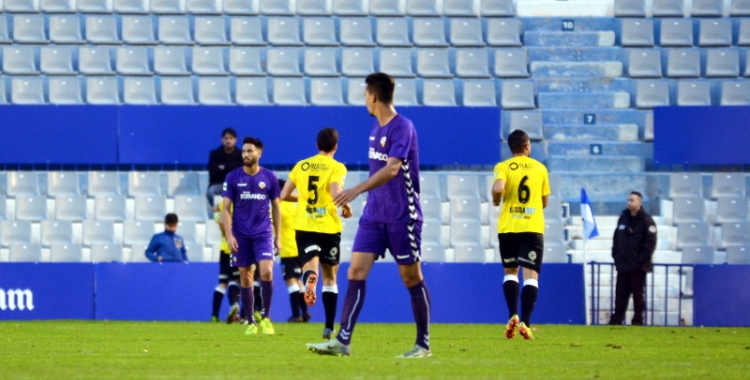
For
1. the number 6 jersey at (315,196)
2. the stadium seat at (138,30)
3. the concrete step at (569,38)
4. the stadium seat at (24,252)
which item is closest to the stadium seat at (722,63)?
the concrete step at (569,38)

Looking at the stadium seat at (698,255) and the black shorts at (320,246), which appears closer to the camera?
the black shorts at (320,246)

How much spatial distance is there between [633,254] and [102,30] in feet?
31.7

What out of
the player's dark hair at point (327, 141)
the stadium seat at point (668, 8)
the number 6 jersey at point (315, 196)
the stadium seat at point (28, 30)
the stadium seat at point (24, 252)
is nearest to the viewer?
the player's dark hair at point (327, 141)

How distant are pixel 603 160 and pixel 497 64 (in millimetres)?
2430

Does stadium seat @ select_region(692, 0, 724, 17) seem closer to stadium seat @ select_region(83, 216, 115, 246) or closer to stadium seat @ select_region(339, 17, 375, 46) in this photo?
stadium seat @ select_region(339, 17, 375, 46)

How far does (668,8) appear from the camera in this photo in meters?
22.3

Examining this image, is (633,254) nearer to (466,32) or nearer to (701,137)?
(701,137)

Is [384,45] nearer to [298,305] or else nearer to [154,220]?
[154,220]

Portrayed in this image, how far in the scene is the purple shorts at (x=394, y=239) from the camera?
8367 mm

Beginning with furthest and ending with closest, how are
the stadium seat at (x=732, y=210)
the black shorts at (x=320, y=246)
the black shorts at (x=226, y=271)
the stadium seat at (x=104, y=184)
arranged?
1. the stadium seat at (x=104, y=184)
2. the stadium seat at (x=732, y=210)
3. the black shorts at (x=226, y=271)
4. the black shorts at (x=320, y=246)

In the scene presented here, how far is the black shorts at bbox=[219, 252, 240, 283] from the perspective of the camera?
53.8 ft

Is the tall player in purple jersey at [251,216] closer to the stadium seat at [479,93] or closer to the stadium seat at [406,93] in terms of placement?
the stadium seat at [406,93]

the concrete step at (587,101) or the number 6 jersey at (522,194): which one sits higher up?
the concrete step at (587,101)

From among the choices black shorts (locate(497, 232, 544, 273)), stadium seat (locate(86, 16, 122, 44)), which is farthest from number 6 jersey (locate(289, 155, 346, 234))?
stadium seat (locate(86, 16, 122, 44))
